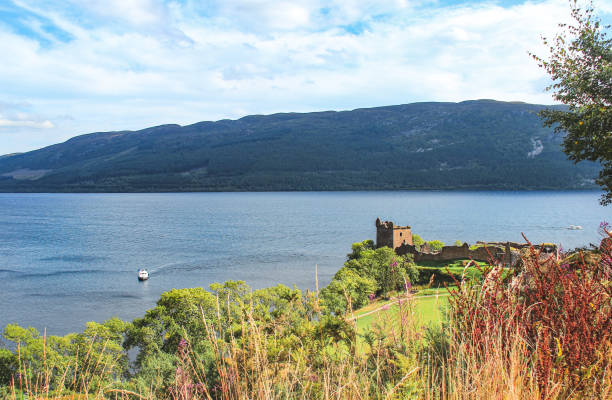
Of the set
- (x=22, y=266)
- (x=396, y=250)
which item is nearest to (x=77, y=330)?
(x=396, y=250)

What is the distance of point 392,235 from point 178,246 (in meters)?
62.1

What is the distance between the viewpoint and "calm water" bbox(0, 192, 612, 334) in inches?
2248

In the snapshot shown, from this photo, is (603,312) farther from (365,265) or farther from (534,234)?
(534,234)

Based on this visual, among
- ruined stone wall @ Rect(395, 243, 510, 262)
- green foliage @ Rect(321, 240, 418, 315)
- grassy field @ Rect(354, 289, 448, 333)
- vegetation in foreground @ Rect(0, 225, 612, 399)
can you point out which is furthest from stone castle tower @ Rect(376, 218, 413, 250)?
vegetation in foreground @ Rect(0, 225, 612, 399)

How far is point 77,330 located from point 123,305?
7.85m

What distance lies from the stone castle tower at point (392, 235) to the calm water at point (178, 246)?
20.0 m

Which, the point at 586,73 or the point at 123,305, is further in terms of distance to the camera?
the point at 123,305

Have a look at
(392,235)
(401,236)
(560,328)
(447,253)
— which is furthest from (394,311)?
(401,236)

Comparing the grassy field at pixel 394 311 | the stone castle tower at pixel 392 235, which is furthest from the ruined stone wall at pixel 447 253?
the grassy field at pixel 394 311

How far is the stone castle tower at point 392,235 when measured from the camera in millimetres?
46062

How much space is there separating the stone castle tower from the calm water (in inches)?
787

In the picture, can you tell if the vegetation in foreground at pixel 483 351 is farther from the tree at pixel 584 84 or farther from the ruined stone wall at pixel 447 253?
the ruined stone wall at pixel 447 253

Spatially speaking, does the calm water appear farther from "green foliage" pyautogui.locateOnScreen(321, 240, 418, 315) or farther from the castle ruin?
"green foliage" pyautogui.locateOnScreen(321, 240, 418, 315)

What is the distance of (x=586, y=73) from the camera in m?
18.5
